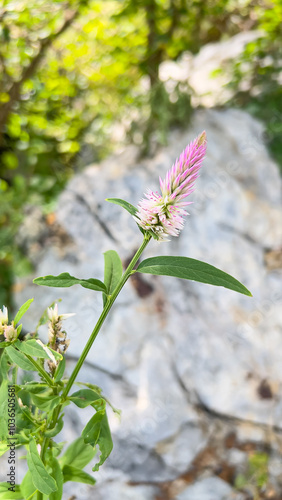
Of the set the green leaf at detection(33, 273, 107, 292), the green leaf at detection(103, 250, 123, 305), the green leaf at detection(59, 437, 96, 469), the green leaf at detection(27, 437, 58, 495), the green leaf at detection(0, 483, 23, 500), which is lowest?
the green leaf at detection(0, 483, 23, 500)

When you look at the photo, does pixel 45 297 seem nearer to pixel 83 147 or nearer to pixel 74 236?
pixel 74 236

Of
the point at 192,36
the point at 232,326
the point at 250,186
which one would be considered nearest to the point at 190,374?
the point at 232,326

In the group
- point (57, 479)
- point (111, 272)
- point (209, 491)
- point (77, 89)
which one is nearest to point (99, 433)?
point (57, 479)

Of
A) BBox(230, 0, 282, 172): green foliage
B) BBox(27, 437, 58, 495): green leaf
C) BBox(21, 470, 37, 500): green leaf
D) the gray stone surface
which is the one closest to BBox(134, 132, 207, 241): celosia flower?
BBox(27, 437, 58, 495): green leaf

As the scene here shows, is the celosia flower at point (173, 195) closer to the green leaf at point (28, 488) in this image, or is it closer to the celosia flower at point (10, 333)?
the celosia flower at point (10, 333)

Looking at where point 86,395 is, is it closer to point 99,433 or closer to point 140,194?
point 99,433

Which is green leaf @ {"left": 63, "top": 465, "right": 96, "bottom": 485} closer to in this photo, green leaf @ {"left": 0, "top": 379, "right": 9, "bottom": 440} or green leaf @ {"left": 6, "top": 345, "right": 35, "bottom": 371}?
green leaf @ {"left": 0, "top": 379, "right": 9, "bottom": 440}

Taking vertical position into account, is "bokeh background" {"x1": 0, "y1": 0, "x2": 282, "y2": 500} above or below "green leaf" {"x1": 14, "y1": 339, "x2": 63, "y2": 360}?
above
